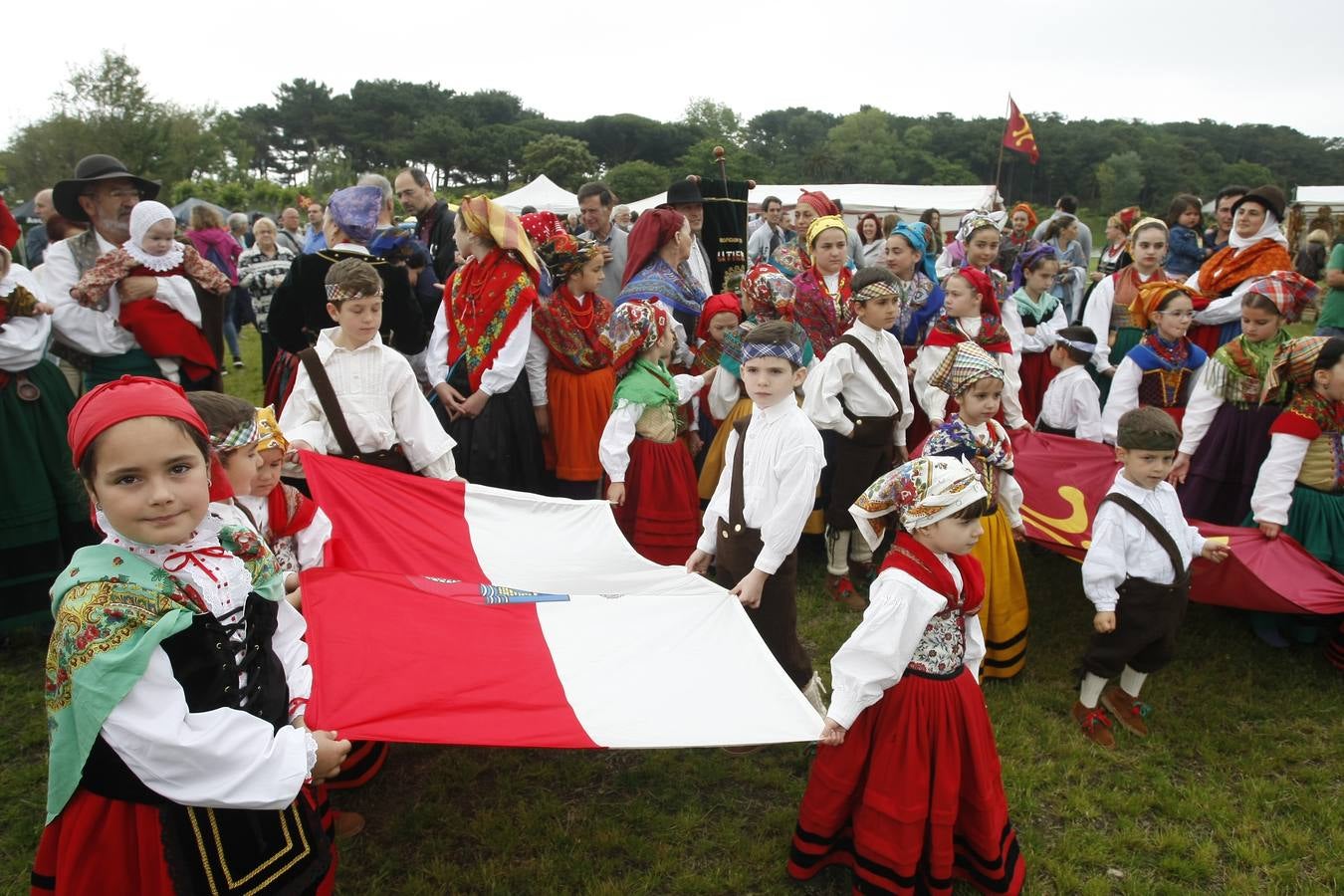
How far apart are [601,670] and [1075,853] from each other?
1.94m

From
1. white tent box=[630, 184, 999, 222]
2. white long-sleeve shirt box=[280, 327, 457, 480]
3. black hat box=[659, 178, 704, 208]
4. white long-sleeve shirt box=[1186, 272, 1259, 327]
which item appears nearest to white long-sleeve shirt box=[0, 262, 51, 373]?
white long-sleeve shirt box=[280, 327, 457, 480]

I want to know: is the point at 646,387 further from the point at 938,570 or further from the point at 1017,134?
the point at 1017,134

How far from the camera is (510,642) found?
260 cm

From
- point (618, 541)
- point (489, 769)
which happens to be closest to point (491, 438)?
point (618, 541)

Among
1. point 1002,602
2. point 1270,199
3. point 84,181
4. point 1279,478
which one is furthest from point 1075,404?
point 84,181

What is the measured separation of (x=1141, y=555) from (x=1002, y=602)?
2.16 ft

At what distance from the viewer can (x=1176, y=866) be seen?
2996 mm

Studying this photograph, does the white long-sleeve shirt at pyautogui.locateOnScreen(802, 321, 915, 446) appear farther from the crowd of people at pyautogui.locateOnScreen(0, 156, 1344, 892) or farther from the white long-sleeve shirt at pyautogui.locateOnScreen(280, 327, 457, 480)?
the white long-sleeve shirt at pyautogui.locateOnScreen(280, 327, 457, 480)

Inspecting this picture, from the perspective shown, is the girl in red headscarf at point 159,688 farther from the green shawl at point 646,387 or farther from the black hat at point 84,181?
the black hat at point 84,181

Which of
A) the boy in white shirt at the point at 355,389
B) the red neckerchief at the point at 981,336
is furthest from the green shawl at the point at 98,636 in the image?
the red neckerchief at the point at 981,336

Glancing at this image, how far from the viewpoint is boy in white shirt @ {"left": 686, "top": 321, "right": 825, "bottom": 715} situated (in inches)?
128

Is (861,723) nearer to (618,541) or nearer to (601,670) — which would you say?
(601,670)

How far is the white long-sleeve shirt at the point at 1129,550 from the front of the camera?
11.7 ft

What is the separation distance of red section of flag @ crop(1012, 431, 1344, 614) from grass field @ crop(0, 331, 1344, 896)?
54 cm
